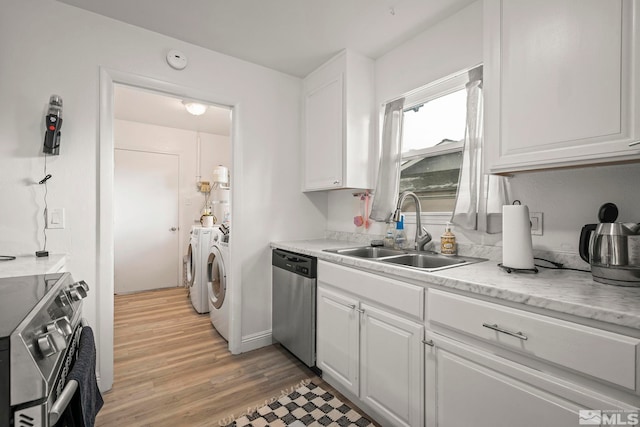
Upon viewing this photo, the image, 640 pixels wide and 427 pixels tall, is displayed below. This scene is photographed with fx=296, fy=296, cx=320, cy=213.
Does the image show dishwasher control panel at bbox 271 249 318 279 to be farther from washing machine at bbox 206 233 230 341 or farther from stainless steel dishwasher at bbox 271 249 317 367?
washing machine at bbox 206 233 230 341

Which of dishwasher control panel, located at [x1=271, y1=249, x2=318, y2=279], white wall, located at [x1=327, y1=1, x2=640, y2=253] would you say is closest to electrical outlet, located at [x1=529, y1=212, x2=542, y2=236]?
white wall, located at [x1=327, y1=1, x2=640, y2=253]

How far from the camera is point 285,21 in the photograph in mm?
2004

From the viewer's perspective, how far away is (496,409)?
1.09m

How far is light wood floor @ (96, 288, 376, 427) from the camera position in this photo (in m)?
1.75

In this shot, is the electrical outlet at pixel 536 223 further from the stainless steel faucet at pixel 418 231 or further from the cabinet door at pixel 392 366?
the cabinet door at pixel 392 366

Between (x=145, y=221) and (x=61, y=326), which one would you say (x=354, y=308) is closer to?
(x=61, y=326)

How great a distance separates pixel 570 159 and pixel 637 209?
378mm

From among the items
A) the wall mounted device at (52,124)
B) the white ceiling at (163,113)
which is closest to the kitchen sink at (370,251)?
the wall mounted device at (52,124)

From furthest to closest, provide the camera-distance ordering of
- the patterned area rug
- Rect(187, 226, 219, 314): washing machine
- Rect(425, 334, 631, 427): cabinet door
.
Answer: Rect(187, 226, 219, 314): washing machine → the patterned area rug → Rect(425, 334, 631, 427): cabinet door

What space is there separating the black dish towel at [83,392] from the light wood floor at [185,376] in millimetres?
927

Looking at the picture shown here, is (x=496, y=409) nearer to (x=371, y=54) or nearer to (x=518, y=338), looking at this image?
(x=518, y=338)

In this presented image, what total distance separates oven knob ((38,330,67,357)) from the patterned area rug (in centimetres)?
126

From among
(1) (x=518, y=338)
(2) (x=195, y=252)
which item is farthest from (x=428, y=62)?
(2) (x=195, y=252)

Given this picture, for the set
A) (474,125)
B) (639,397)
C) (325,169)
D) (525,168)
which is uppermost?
(474,125)
